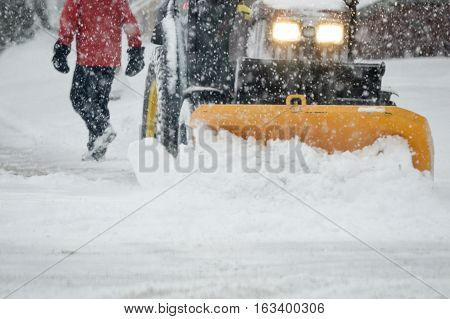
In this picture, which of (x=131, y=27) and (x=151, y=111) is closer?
(x=151, y=111)

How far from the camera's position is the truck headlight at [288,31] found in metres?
4.17

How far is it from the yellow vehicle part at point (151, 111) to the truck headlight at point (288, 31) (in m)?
1.13

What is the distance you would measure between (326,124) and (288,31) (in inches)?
34.0

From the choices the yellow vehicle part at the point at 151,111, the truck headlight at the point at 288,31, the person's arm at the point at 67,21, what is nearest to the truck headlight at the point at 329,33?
the truck headlight at the point at 288,31

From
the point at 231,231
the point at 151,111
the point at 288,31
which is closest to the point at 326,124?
the point at 288,31

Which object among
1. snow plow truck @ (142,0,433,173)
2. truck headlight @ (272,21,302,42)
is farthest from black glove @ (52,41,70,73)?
truck headlight @ (272,21,302,42)

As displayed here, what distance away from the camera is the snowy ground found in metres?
2.31

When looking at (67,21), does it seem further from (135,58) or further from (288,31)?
(288,31)

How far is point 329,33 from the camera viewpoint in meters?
4.34

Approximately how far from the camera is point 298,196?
3.28 meters

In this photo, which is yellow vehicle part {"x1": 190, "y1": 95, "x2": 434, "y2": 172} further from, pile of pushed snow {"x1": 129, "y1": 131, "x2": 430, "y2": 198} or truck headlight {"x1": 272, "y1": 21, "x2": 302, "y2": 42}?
truck headlight {"x1": 272, "y1": 21, "x2": 302, "y2": 42}

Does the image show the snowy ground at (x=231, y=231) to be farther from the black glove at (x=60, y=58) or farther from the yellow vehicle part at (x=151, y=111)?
the black glove at (x=60, y=58)

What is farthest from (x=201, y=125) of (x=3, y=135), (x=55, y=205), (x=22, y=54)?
(x=22, y=54)

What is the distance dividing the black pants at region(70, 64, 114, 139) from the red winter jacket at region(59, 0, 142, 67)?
2.8 inches
